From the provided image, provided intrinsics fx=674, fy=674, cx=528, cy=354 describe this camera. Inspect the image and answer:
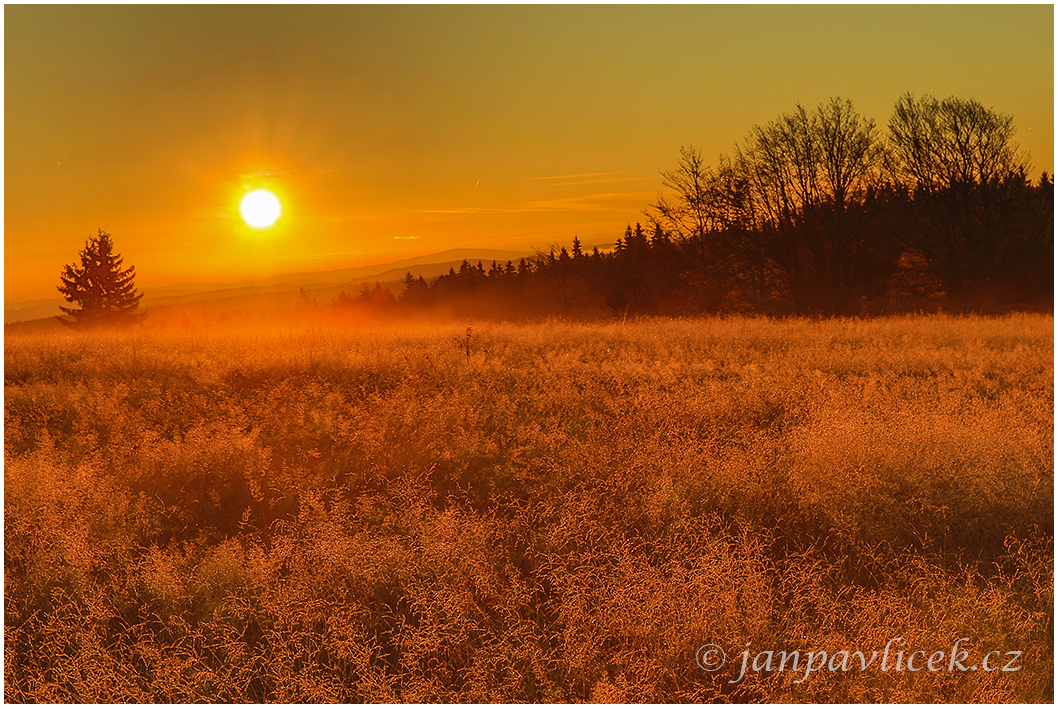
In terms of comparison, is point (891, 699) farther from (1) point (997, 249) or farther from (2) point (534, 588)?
(1) point (997, 249)

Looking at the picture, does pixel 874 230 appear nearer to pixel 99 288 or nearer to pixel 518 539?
pixel 518 539

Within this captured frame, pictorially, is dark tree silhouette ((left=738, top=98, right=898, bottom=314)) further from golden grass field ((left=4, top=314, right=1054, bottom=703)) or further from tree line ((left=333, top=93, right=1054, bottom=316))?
golden grass field ((left=4, top=314, right=1054, bottom=703))

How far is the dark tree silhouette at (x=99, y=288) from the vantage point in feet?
164

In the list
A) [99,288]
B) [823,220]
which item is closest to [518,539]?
[823,220]

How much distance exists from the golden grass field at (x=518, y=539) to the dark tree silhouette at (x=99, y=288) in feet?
162

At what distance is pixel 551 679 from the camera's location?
3.19 m

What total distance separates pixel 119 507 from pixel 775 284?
28.6m

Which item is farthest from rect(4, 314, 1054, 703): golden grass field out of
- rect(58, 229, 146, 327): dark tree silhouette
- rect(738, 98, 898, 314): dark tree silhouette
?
rect(58, 229, 146, 327): dark tree silhouette

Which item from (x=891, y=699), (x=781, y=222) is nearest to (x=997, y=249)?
(x=781, y=222)

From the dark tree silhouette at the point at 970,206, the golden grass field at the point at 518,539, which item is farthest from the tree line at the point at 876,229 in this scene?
the golden grass field at the point at 518,539

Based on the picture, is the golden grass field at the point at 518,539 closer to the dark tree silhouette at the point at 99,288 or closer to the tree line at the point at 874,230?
the tree line at the point at 874,230

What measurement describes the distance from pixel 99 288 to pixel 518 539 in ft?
186

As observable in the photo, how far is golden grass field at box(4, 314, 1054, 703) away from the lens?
3.26m

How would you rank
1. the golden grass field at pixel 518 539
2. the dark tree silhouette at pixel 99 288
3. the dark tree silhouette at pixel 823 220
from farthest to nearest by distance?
the dark tree silhouette at pixel 99 288 < the dark tree silhouette at pixel 823 220 < the golden grass field at pixel 518 539
